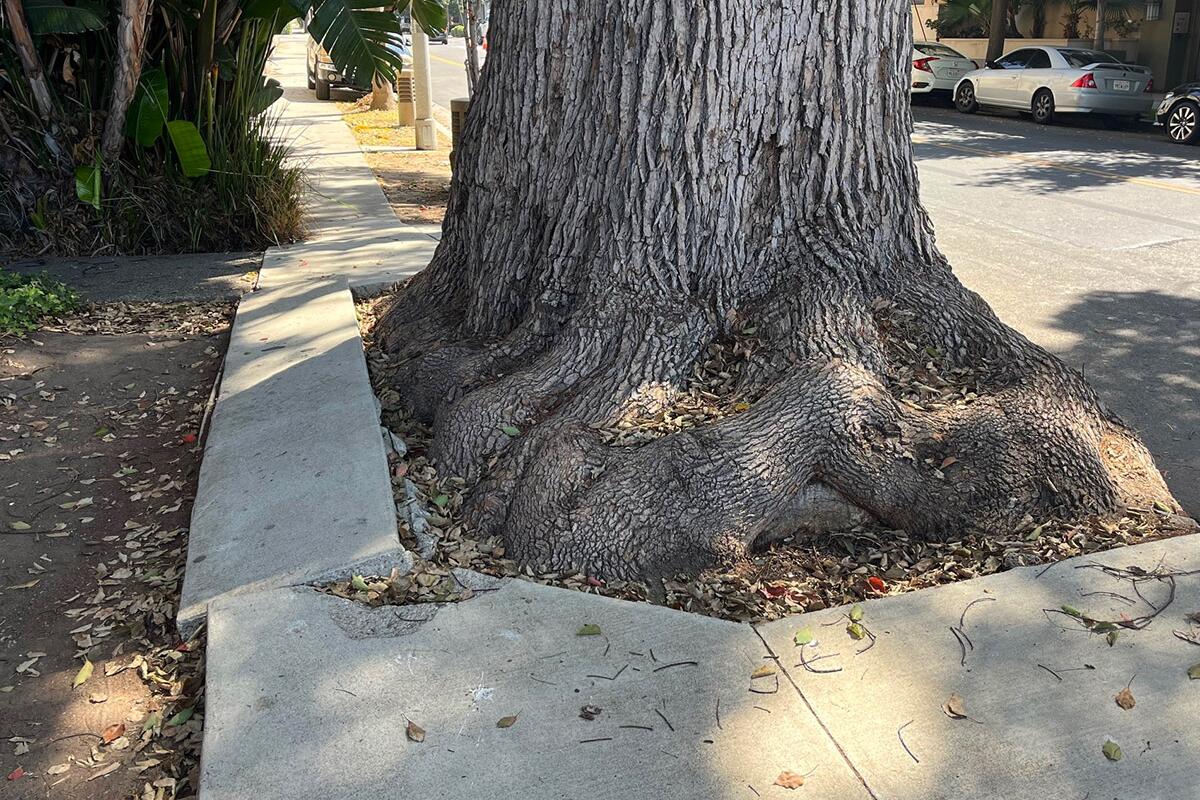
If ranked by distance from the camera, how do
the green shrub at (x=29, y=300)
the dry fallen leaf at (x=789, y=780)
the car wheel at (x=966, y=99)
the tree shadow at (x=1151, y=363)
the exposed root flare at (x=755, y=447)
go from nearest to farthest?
the dry fallen leaf at (x=789, y=780), the exposed root flare at (x=755, y=447), the tree shadow at (x=1151, y=363), the green shrub at (x=29, y=300), the car wheel at (x=966, y=99)

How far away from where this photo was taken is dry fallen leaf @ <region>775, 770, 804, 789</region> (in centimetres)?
269

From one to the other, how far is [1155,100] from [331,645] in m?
22.7

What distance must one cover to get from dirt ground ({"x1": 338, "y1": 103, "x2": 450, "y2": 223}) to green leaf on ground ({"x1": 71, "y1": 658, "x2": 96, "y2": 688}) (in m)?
7.50

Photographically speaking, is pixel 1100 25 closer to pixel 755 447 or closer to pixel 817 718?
pixel 755 447

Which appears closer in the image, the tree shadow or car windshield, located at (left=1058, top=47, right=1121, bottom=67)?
the tree shadow

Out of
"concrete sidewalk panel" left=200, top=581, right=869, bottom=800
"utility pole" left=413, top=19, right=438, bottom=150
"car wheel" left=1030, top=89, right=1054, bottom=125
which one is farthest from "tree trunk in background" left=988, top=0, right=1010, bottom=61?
"concrete sidewalk panel" left=200, top=581, right=869, bottom=800

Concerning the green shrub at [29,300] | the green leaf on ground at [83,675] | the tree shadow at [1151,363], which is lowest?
the green leaf on ground at [83,675]

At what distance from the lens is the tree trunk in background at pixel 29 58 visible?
779cm

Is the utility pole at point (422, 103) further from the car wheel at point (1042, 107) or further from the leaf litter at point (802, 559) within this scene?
the leaf litter at point (802, 559)

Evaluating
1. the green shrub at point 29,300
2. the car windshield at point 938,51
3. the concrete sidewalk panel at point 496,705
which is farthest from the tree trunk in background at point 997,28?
the concrete sidewalk panel at point 496,705

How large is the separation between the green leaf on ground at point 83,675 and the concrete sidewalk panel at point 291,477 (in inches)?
13.1

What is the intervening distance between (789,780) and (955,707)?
1.86 feet

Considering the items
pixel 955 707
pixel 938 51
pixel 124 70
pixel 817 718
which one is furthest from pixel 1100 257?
pixel 938 51

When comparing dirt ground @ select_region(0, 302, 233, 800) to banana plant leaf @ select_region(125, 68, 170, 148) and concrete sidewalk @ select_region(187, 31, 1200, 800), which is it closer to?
concrete sidewalk @ select_region(187, 31, 1200, 800)
